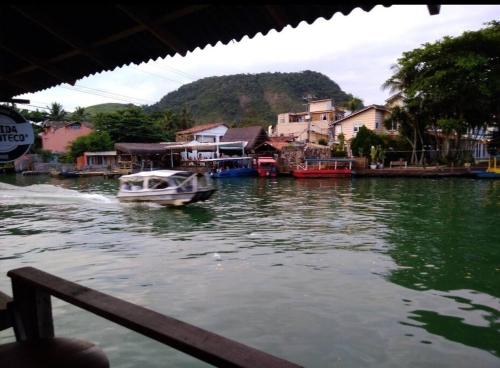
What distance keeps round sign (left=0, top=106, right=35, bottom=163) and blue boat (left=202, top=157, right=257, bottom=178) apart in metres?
37.2

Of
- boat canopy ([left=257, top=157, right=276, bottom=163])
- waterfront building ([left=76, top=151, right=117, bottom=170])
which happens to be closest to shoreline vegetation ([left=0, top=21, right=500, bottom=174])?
waterfront building ([left=76, top=151, right=117, bottom=170])

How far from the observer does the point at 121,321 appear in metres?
2.33

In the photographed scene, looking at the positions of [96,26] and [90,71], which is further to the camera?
[90,71]

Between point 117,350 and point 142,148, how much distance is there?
4709 centimetres

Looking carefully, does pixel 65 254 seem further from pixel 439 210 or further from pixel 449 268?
pixel 439 210

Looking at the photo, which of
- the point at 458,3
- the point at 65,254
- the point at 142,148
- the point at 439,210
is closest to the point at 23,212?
the point at 65,254

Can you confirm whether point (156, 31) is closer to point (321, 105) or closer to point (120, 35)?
point (120, 35)

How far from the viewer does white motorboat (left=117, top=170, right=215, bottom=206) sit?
68.3ft

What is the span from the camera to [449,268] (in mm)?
9633

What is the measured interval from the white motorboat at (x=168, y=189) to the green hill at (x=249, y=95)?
78081mm

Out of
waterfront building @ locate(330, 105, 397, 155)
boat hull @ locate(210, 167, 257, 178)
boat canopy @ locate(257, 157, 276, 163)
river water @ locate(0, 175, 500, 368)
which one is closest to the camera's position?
river water @ locate(0, 175, 500, 368)

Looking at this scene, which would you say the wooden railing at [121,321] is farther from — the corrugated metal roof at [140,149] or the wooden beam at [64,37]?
the corrugated metal roof at [140,149]

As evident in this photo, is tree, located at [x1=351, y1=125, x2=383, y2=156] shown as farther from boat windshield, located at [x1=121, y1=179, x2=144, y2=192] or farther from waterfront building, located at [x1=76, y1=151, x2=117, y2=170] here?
waterfront building, located at [x1=76, y1=151, x2=117, y2=170]

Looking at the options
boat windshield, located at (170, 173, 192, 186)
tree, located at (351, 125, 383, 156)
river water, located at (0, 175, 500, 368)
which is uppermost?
tree, located at (351, 125, 383, 156)
